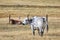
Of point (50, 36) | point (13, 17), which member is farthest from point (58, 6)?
point (13, 17)

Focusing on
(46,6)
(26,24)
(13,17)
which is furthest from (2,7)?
(46,6)

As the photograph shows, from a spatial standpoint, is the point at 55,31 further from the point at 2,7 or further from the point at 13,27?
the point at 2,7

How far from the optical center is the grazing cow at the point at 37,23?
0.85 m

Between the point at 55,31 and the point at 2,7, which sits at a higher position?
the point at 2,7

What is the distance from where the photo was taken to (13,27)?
87 centimetres

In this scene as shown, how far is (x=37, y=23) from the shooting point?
848mm

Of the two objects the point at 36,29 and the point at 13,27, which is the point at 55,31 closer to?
the point at 36,29

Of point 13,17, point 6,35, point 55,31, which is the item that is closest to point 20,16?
point 13,17

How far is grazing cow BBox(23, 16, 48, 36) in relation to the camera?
0.85 m

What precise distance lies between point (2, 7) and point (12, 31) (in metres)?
0.18

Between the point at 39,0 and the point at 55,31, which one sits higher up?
the point at 39,0

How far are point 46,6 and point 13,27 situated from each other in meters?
0.27

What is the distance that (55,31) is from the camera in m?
0.87

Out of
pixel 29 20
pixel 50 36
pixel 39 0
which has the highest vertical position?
pixel 39 0
